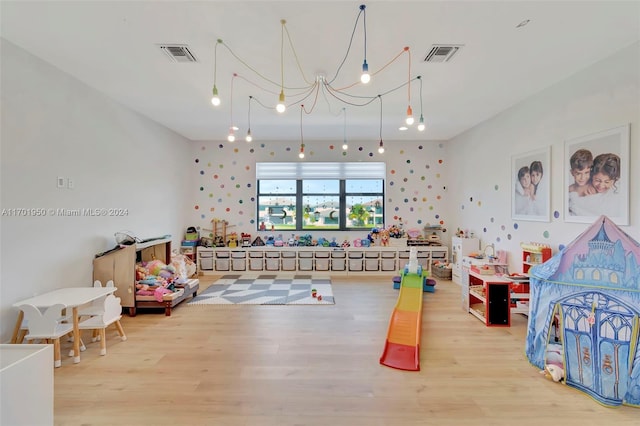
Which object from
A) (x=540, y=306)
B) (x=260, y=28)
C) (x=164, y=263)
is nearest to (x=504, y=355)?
(x=540, y=306)

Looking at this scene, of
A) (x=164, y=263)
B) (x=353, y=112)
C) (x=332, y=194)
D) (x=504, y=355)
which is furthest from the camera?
(x=332, y=194)

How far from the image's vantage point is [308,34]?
2379 millimetres

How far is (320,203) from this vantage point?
6.38 meters

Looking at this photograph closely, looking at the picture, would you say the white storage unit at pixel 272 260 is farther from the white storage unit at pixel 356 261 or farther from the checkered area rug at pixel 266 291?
the white storage unit at pixel 356 261

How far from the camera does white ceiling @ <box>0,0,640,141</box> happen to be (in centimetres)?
209

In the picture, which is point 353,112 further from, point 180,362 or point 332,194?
point 180,362

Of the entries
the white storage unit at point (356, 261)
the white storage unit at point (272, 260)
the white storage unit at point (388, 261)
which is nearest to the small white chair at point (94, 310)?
the white storage unit at point (272, 260)

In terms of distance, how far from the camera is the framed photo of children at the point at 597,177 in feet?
8.45

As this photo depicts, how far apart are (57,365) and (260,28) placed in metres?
3.40

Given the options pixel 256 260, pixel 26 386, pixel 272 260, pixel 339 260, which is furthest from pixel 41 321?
pixel 339 260

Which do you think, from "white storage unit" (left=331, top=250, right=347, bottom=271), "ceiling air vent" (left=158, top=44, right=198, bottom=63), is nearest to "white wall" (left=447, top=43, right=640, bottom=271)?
"white storage unit" (left=331, top=250, right=347, bottom=271)

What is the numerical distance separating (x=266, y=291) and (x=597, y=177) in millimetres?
4422

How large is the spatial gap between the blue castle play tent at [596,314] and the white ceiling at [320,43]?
1.63m

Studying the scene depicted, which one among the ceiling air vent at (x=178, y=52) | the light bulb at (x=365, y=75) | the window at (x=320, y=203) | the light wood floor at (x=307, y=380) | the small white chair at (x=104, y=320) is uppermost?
the ceiling air vent at (x=178, y=52)
